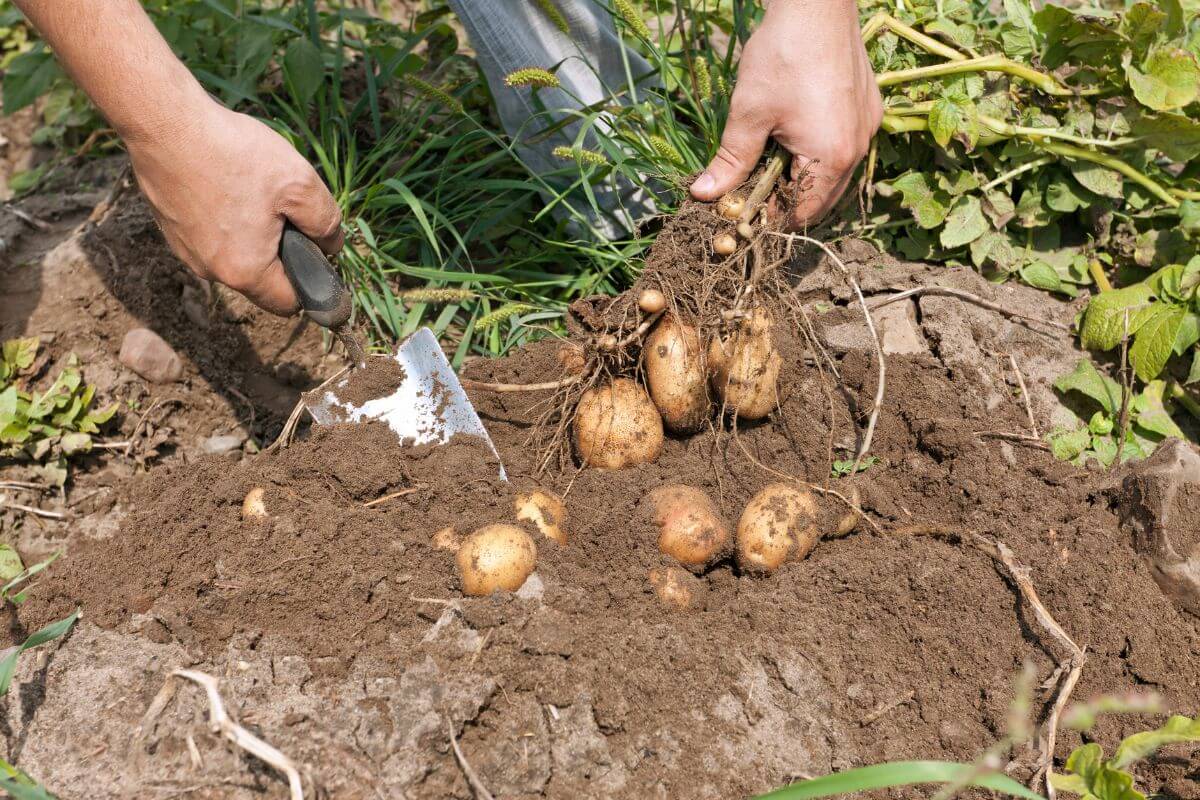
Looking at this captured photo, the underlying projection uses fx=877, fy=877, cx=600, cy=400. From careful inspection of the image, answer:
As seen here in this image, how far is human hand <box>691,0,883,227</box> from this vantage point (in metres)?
2.23

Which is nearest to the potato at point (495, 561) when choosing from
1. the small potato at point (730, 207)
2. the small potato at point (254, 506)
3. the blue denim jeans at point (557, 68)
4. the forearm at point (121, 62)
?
the small potato at point (254, 506)

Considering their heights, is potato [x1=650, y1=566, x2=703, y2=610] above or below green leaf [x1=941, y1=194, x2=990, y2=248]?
above

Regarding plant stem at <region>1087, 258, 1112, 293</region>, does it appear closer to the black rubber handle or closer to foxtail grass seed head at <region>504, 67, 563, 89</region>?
foxtail grass seed head at <region>504, 67, 563, 89</region>

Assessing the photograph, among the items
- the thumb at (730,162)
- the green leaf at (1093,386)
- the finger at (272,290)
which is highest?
the finger at (272,290)

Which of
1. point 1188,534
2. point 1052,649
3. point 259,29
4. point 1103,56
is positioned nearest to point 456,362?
point 259,29

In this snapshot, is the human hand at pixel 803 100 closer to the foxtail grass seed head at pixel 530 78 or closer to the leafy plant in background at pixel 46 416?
the foxtail grass seed head at pixel 530 78

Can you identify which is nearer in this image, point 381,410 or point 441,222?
point 381,410

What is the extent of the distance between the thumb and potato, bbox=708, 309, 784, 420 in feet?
1.16

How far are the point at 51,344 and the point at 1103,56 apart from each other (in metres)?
3.62

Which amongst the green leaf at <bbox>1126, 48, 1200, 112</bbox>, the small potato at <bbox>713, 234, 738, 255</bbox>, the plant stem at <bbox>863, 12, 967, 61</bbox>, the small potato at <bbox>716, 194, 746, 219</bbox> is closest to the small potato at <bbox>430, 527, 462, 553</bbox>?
the small potato at <bbox>713, 234, 738, 255</bbox>

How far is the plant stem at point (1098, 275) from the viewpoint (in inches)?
112

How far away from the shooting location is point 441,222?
3387 millimetres

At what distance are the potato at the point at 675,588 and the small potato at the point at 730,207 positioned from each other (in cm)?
94

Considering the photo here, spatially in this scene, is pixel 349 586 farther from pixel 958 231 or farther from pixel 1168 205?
pixel 1168 205
